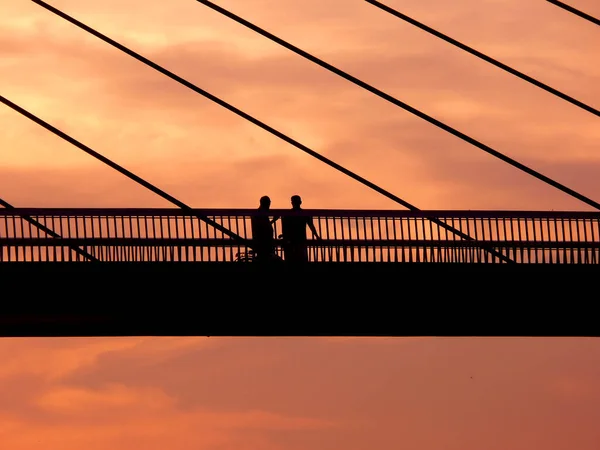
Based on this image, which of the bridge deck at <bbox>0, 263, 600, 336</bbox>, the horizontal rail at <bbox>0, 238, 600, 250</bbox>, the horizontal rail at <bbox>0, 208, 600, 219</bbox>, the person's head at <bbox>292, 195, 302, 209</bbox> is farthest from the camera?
the person's head at <bbox>292, 195, 302, 209</bbox>

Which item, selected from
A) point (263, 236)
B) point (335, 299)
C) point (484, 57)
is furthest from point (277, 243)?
point (484, 57)

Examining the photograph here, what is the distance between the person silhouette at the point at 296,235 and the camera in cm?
1491

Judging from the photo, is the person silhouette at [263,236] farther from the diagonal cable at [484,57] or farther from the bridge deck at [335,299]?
the diagonal cable at [484,57]

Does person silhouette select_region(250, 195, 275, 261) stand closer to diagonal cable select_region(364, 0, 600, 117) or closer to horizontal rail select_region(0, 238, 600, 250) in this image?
horizontal rail select_region(0, 238, 600, 250)

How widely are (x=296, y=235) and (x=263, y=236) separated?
0.48 meters

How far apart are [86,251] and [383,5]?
6.18 metres

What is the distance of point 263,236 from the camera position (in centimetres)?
1507

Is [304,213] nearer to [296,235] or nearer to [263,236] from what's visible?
[296,235]

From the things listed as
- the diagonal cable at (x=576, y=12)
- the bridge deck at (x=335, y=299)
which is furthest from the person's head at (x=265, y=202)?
the diagonal cable at (x=576, y=12)

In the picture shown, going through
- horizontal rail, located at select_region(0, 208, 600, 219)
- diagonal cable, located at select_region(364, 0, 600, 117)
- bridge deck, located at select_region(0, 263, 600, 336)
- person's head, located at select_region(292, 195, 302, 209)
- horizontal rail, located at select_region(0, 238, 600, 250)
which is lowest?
bridge deck, located at select_region(0, 263, 600, 336)

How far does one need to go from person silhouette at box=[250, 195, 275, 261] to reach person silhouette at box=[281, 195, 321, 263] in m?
0.19

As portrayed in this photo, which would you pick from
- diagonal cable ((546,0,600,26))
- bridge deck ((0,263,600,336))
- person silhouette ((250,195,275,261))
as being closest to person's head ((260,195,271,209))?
person silhouette ((250,195,275,261))

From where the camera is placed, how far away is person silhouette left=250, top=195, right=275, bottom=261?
14922mm

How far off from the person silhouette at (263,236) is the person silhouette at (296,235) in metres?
0.19
